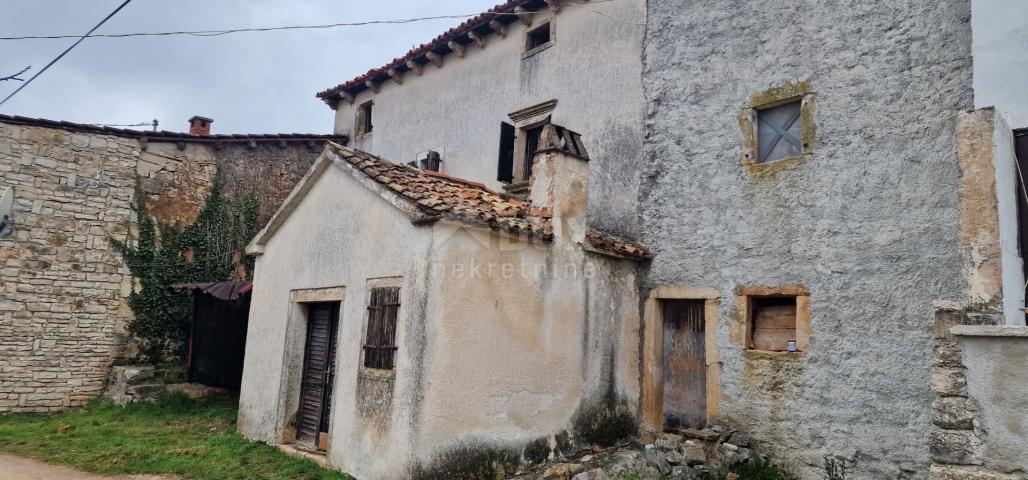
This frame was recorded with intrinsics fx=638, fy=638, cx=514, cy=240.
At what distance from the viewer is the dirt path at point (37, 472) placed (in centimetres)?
653

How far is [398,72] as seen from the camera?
13242mm

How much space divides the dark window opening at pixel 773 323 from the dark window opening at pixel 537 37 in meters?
5.75

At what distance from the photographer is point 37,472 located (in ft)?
22.1

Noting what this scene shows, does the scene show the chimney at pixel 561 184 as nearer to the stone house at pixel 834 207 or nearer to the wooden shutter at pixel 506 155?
the stone house at pixel 834 207

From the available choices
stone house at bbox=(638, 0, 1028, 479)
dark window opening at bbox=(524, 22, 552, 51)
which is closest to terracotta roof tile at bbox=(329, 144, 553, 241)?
stone house at bbox=(638, 0, 1028, 479)

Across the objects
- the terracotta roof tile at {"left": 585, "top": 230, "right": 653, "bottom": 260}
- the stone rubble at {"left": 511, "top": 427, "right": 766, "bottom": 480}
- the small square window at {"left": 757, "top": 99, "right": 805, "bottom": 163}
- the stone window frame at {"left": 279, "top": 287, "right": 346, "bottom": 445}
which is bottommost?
the stone rubble at {"left": 511, "top": 427, "right": 766, "bottom": 480}

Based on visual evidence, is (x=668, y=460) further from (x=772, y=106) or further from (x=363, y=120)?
(x=363, y=120)

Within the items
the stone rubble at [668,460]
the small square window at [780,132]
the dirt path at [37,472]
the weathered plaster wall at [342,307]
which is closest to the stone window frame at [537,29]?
the small square window at [780,132]

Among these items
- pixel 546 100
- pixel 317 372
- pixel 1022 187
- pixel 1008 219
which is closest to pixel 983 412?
pixel 1008 219

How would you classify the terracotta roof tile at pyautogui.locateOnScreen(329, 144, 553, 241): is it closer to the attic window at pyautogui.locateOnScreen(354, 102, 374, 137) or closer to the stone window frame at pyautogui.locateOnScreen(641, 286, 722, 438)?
the stone window frame at pyautogui.locateOnScreen(641, 286, 722, 438)

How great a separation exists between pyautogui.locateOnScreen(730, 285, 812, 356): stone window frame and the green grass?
459 cm

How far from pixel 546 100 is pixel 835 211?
4.97 m

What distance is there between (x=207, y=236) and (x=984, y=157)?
39.1 feet

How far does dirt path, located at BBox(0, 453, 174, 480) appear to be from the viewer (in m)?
6.53
